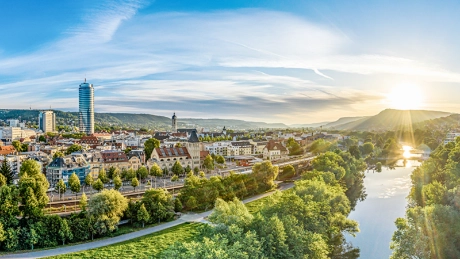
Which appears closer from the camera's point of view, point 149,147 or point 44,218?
point 44,218

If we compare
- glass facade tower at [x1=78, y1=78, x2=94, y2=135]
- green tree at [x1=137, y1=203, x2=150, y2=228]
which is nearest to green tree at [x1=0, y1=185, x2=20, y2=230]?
green tree at [x1=137, y1=203, x2=150, y2=228]

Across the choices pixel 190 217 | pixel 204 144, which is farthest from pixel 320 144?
pixel 190 217

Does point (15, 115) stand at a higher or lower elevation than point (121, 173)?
higher

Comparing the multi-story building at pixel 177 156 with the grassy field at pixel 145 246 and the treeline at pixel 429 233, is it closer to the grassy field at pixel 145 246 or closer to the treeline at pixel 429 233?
the grassy field at pixel 145 246

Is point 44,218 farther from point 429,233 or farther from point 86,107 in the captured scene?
point 86,107

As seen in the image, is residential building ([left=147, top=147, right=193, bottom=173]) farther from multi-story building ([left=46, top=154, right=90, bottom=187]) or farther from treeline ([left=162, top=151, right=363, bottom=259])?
treeline ([left=162, top=151, right=363, bottom=259])

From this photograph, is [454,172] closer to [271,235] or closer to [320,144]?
[271,235]

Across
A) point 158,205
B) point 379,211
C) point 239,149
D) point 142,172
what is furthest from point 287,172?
point 239,149
